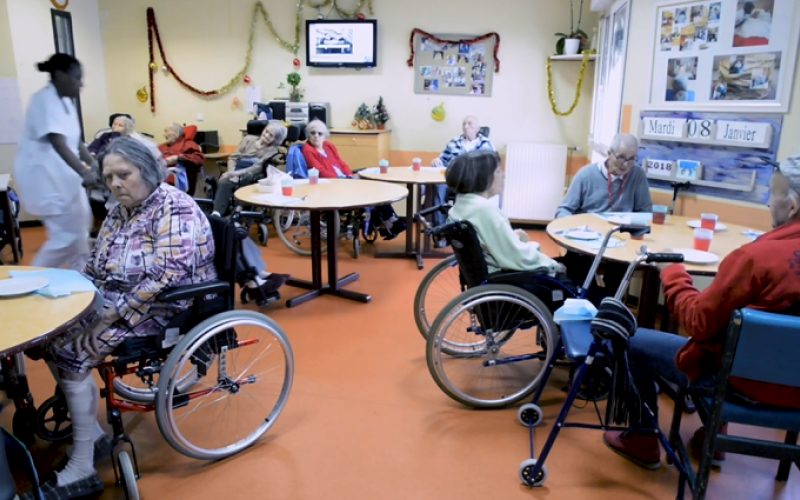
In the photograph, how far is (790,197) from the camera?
149 centimetres

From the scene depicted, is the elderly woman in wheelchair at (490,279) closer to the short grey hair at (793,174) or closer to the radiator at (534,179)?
the short grey hair at (793,174)

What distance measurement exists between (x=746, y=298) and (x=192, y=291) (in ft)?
5.21

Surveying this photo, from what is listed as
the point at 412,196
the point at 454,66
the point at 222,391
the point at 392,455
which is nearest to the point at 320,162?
the point at 412,196

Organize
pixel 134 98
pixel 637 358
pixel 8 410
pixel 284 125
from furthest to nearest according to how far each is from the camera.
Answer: pixel 134 98 → pixel 284 125 → pixel 8 410 → pixel 637 358

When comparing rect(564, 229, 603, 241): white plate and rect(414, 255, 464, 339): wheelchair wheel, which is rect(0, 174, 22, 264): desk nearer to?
rect(414, 255, 464, 339): wheelchair wheel

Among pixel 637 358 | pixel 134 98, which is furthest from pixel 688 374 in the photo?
pixel 134 98

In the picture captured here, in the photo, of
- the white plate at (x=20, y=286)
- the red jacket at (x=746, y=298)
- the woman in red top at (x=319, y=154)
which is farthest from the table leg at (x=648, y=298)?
the woman in red top at (x=319, y=154)

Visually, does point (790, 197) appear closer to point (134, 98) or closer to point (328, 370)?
point (328, 370)

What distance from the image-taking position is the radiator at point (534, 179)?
229 inches

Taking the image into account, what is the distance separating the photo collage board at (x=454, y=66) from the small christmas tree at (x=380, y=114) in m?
0.42

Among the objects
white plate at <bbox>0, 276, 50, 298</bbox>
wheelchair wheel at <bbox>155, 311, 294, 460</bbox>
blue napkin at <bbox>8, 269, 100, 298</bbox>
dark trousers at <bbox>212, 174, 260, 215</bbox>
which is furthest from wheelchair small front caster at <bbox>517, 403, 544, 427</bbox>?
dark trousers at <bbox>212, 174, 260, 215</bbox>

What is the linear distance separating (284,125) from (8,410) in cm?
400

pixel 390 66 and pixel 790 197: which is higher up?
pixel 390 66

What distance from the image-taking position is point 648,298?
2396mm
